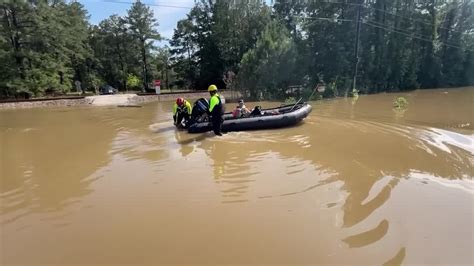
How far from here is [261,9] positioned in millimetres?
37344

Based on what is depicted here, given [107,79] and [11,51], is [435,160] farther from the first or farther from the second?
[107,79]

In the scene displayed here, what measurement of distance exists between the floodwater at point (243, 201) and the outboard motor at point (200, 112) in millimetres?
1406

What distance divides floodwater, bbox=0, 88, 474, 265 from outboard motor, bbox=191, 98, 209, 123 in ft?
4.61

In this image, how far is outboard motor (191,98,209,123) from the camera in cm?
1072

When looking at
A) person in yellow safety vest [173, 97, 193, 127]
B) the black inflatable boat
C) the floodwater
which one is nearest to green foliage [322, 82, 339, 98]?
the black inflatable boat

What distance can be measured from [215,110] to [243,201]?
196 inches

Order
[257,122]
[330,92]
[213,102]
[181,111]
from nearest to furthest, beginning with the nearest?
[213,102]
[257,122]
[181,111]
[330,92]

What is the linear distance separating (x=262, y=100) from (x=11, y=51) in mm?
18168

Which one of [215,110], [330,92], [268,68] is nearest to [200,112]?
[215,110]

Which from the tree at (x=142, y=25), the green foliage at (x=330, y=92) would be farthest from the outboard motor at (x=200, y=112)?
the tree at (x=142, y=25)

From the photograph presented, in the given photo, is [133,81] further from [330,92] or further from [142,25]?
[330,92]

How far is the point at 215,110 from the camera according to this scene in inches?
388

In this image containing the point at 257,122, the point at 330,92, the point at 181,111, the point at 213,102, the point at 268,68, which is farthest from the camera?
the point at 330,92

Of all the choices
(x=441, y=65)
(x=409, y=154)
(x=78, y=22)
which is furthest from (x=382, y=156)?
(x=78, y=22)
